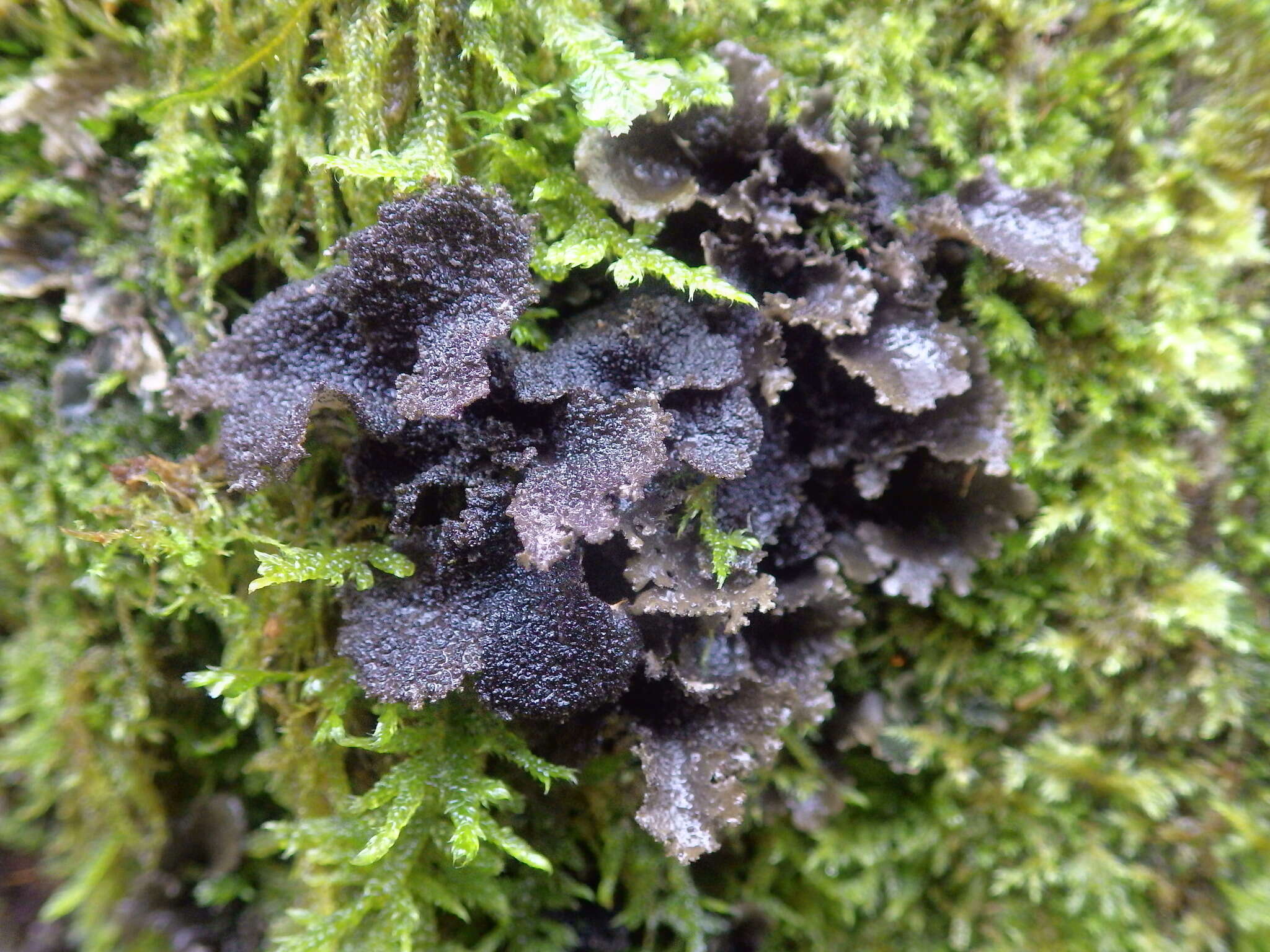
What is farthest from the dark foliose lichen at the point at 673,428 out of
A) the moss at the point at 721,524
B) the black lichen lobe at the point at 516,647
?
the moss at the point at 721,524

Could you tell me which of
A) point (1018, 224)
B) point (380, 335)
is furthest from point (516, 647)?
point (1018, 224)

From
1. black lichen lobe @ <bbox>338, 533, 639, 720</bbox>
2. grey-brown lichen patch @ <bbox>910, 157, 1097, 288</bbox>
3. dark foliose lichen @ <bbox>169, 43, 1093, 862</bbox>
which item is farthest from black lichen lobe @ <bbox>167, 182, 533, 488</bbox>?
grey-brown lichen patch @ <bbox>910, 157, 1097, 288</bbox>

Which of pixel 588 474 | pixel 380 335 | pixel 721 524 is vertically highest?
pixel 380 335

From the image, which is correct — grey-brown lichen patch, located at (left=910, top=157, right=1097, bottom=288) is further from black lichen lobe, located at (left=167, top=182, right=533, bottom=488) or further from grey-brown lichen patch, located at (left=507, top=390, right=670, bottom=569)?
black lichen lobe, located at (left=167, top=182, right=533, bottom=488)

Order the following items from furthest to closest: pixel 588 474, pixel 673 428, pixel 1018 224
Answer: pixel 1018 224 → pixel 673 428 → pixel 588 474

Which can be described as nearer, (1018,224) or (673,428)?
(673,428)

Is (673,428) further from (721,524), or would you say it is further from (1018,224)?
(1018,224)
